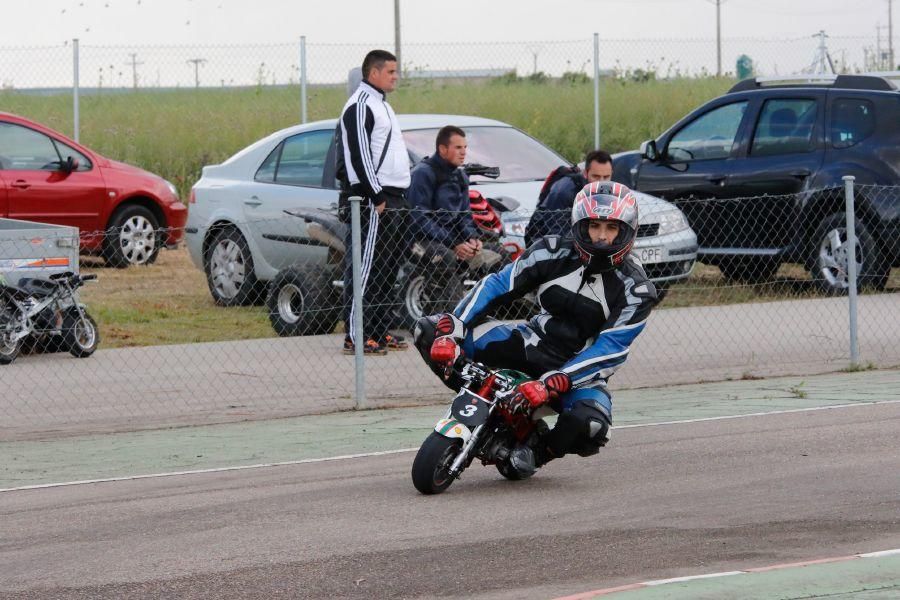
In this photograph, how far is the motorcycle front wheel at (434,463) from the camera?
7488 mm

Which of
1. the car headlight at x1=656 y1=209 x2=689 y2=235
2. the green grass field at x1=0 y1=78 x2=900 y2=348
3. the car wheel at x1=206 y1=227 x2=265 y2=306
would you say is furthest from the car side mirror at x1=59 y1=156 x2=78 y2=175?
the car headlight at x1=656 y1=209 x2=689 y2=235

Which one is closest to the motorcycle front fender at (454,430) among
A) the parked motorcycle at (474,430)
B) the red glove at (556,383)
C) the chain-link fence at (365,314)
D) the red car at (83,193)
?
the parked motorcycle at (474,430)

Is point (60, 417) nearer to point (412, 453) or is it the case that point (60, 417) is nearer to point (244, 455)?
point (244, 455)

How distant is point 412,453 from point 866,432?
8.33ft

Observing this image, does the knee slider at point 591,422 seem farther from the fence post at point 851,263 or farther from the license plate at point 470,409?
the fence post at point 851,263

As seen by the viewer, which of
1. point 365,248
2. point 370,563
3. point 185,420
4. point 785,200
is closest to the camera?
point 370,563

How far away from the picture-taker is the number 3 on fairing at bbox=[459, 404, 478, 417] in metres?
7.55

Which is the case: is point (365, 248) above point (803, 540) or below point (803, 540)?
above

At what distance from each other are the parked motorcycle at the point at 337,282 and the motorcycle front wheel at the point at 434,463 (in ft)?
14.6

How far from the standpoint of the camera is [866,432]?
30.2 feet

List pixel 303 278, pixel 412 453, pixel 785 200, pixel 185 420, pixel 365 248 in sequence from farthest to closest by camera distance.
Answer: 1. pixel 785 200
2. pixel 303 278
3. pixel 365 248
4. pixel 185 420
5. pixel 412 453

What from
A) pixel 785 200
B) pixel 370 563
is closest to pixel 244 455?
pixel 370 563

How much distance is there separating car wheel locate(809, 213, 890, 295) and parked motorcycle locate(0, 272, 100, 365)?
642cm

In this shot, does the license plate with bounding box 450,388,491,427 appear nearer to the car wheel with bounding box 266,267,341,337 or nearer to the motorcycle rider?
the motorcycle rider
